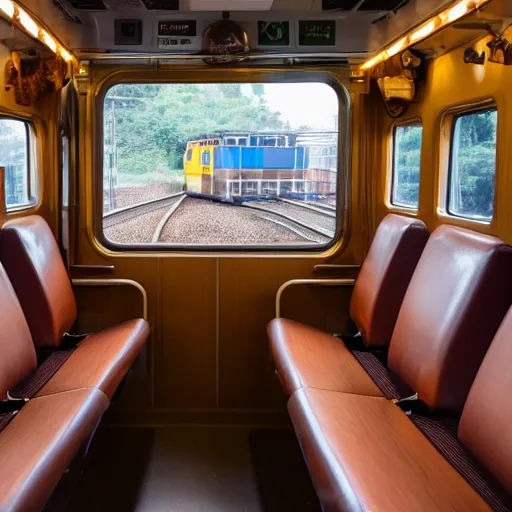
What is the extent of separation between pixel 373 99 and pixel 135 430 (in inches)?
90.6

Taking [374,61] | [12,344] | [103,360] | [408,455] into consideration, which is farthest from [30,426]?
[374,61]

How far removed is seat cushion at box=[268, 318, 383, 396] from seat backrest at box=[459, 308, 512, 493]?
2.10 ft

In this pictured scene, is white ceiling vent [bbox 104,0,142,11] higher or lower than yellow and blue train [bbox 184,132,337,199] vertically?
higher

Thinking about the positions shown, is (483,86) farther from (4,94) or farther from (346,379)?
(4,94)

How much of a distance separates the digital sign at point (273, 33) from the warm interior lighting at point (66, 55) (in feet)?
3.25

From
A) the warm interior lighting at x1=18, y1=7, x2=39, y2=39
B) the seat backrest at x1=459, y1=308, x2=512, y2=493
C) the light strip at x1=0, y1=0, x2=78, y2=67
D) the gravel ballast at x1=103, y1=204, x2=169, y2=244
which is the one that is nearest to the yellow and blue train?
the gravel ballast at x1=103, y1=204, x2=169, y2=244

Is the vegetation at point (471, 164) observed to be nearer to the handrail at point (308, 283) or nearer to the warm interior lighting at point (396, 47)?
the warm interior lighting at point (396, 47)

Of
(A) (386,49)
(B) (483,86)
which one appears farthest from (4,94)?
(B) (483,86)

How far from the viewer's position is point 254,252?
147 inches

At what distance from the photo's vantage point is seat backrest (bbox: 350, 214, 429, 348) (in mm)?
3025

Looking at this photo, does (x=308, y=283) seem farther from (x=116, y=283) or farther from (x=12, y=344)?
(x=12, y=344)

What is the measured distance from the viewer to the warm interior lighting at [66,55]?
10.4ft

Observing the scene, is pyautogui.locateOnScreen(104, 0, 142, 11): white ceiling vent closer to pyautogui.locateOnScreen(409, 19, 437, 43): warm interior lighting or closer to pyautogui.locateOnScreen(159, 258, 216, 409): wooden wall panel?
pyautogui.locateOnScreen(409, 19, 437, 43): warm interior lighting

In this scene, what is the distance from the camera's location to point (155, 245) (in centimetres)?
371
